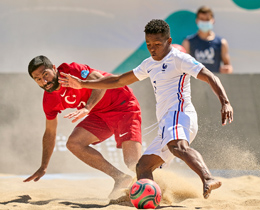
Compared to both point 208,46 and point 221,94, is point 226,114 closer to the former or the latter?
point 221,94

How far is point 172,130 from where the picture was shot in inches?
189

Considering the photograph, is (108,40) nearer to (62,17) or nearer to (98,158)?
(62,17)

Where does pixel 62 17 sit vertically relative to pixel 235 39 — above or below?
above

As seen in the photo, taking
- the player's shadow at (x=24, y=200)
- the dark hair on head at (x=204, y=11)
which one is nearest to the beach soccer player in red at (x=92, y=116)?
the player's shadow at (x=24, y=200)

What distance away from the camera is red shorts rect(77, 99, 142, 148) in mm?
6012

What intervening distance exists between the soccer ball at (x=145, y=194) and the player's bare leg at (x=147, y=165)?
7.2 inches

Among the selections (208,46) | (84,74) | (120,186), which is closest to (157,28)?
(84,74)

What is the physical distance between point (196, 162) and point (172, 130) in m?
0.41

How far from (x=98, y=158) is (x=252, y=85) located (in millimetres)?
3585

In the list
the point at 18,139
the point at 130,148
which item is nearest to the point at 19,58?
the point at 18,139

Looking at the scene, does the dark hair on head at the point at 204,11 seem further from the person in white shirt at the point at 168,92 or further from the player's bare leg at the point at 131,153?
the person in white shirt at the point at 168,92

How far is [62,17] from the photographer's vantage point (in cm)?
961

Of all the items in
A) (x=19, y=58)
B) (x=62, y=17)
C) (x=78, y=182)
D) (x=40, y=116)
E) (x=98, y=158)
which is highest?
(x=62, y=17)

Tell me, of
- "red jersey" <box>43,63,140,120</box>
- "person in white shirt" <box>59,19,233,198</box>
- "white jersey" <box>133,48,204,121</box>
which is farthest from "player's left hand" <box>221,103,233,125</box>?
"red jersey" <box>43,63,140,120</box>
